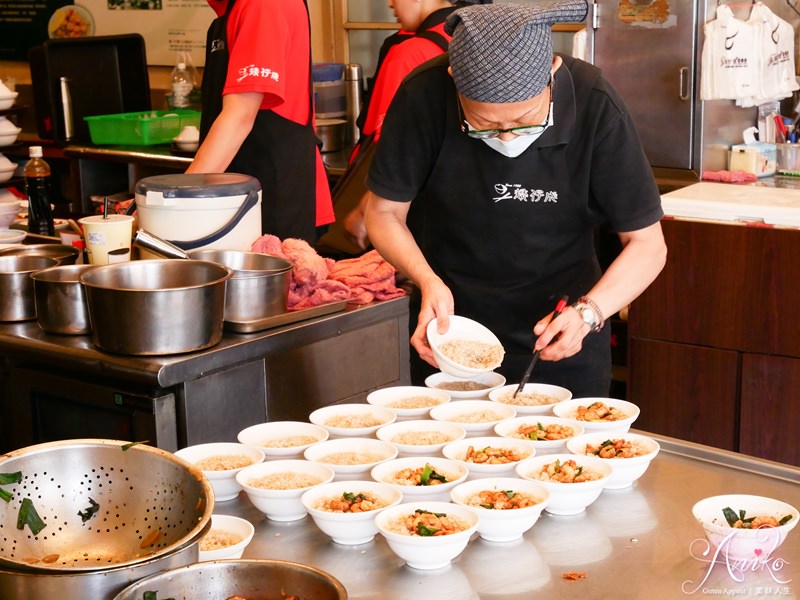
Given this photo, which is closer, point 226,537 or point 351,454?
point 226,537

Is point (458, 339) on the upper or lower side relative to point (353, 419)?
upper

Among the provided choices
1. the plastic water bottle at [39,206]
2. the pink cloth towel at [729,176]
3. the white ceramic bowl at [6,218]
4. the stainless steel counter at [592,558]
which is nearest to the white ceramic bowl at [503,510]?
the stainless steel counter at [592,558]

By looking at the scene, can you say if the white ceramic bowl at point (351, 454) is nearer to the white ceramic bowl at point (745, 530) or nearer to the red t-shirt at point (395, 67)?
the white ceramic bowl at point (745, 530)

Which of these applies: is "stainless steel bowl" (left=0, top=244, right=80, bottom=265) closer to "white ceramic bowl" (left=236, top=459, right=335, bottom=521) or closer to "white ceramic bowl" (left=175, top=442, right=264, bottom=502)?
"white ceramic bowl" (left=175, top=442, right=264, bottom=502)

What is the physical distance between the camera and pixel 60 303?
2.43m

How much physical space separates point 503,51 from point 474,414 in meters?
0.72

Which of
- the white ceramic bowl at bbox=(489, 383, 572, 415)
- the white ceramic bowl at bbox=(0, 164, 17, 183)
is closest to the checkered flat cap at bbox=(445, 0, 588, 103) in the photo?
the white ceramic bowl at bbox=(489, 383, 572, 415)

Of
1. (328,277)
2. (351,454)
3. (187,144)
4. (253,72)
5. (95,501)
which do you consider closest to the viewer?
(95,501)

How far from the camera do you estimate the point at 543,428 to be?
2.01m

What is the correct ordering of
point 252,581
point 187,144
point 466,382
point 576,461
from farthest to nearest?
1. point 187,144
2. point 466,382
3. point 576,461
4. point 252,581

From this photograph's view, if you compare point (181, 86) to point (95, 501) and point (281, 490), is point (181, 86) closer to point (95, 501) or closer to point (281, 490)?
point (281, 490)

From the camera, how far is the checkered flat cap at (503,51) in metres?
2.04

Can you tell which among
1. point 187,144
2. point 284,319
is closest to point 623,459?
point 284,319

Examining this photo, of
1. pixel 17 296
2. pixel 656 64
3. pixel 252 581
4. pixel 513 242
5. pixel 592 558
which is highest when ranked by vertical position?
pixel 656 64
